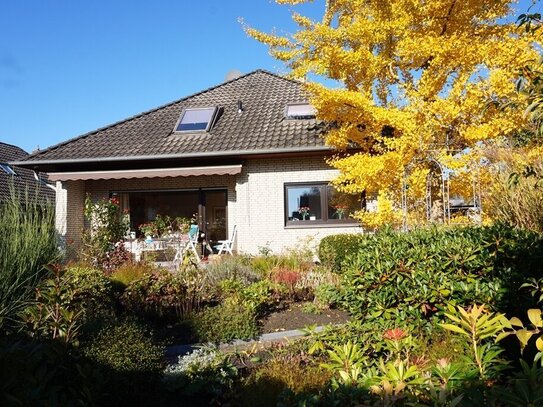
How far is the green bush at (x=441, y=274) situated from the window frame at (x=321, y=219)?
28.3 feet

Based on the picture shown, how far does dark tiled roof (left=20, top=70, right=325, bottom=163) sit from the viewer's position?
13.6 meters

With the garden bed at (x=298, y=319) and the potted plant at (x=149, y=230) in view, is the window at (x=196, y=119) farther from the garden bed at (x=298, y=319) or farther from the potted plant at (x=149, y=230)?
the garden bed at (x=298, y=319)

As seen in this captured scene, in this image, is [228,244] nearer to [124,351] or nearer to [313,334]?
[313,334]

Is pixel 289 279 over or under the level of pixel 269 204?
under

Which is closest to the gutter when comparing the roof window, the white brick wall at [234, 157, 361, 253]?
the white brick wall at [234, 157, 361, 253]

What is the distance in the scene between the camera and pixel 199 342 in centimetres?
563

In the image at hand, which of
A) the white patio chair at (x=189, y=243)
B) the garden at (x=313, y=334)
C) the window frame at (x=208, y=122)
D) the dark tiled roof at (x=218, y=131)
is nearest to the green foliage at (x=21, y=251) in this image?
the garden at (x=313, y=334)

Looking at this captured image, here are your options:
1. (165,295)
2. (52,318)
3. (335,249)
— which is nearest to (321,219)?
(335,249)

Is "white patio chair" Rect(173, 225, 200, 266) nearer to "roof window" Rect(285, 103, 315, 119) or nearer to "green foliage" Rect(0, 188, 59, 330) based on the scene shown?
"roof window" Rect(285, 103, 315, 119)

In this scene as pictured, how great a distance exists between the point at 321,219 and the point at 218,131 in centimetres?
449

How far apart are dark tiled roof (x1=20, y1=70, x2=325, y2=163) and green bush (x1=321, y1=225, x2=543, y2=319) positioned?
A: 8201mm

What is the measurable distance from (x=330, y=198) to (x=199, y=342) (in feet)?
27.4

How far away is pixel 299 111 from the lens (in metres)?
15.1

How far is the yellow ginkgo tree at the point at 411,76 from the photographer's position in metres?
8.97
